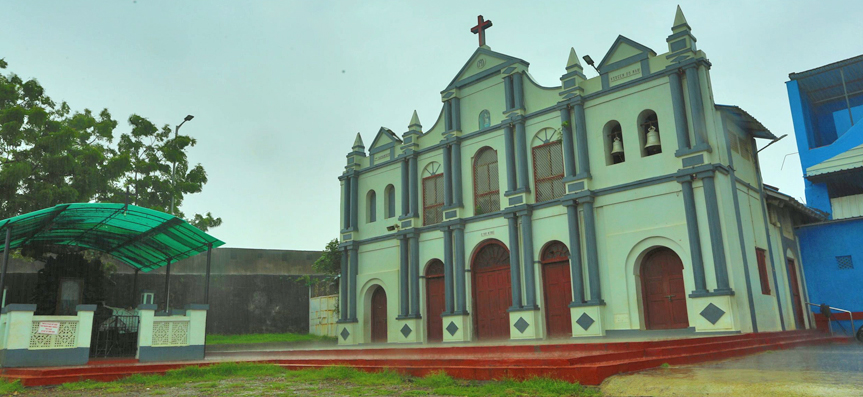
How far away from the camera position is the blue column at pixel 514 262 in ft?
53.9

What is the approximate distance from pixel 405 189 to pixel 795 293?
12.1 meters

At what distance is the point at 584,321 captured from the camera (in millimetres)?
14844

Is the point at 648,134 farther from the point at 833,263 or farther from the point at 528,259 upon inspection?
the point at 833,263

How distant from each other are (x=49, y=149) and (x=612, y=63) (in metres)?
17.5

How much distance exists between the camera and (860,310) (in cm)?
1731

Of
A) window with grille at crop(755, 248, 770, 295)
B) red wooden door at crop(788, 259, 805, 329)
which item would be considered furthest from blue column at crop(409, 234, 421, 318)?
red wooden door at crop(788, 259, 805, 329)

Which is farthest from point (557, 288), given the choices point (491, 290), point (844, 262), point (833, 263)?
point (844, 262)

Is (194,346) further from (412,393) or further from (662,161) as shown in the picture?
(662,161)

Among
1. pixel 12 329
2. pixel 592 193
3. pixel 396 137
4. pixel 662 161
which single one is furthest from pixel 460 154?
pixel 12 329

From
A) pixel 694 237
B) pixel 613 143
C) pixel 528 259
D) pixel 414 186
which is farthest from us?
pixel 414 186

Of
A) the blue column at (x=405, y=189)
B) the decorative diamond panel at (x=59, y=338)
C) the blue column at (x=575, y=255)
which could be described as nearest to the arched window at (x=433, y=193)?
the blue column at (x=405, y=189)

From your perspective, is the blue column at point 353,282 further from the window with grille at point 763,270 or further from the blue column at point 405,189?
the window with grille at point 763,270

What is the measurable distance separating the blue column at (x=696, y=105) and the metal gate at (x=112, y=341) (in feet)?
46.8

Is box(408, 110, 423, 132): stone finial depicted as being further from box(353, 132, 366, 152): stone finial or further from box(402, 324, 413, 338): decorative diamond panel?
box(402, 324, 413, 338): decorative diamond panel
